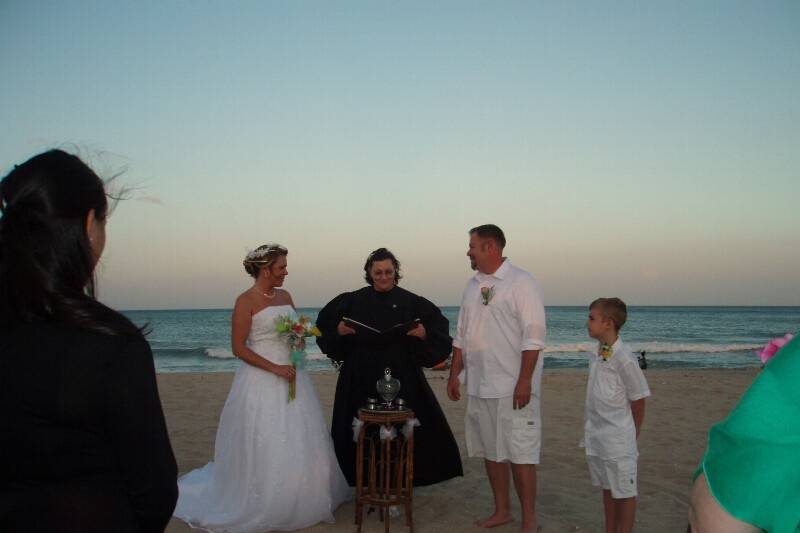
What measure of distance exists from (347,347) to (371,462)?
109cm

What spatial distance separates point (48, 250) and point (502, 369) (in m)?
4.24

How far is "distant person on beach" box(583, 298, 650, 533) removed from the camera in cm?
449

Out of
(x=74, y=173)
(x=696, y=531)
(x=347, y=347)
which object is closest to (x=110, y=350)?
(x=74, y=173)

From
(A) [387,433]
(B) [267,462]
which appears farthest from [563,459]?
(B) [267,462]

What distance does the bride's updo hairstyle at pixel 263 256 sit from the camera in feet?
19.0

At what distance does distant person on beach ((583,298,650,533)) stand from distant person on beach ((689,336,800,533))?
3427mm

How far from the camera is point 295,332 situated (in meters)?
5.75

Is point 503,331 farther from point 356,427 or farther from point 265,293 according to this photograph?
point 265,293

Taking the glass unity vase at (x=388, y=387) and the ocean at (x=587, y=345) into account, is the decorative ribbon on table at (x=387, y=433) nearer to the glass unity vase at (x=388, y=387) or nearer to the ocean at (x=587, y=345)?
the glass unity vase at (x=388, y=387)

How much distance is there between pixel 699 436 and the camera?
336 inches

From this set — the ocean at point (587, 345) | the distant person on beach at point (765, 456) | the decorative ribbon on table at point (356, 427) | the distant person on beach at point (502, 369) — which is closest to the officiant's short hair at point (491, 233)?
the distant person on beach at point (502, 369)

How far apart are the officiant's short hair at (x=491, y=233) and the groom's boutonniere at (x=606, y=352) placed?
51.7 inches

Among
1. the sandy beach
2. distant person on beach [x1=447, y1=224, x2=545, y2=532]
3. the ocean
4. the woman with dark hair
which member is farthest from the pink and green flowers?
the ocean

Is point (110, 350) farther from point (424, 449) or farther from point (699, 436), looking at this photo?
point (699, 436)
